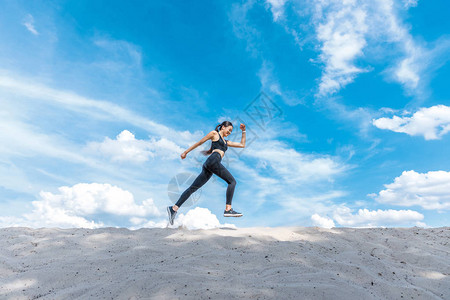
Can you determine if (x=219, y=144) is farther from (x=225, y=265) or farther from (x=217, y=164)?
(x=225, y=265)

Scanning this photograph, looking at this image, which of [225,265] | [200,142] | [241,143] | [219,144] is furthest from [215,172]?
[225,265]

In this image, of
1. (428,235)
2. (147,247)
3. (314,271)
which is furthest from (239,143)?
(428,235)

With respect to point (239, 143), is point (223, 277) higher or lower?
lower

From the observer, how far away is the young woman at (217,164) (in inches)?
256

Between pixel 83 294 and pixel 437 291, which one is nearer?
pixel 83 294

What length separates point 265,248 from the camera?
191 inches

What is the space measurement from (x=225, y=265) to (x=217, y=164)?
267cm

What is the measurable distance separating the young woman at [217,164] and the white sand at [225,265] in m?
0.67

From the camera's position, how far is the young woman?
650cm

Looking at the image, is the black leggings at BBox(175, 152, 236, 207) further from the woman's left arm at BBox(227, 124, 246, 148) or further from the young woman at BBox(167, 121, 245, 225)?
the woman's left arm at BBox(227, 124, 246, 148)

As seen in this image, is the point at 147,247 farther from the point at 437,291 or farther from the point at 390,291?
the point at 437,291

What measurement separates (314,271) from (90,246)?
3985 millimetres

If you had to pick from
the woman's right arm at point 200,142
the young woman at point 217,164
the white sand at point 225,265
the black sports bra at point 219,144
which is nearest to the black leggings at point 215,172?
the young woman at point 217,164

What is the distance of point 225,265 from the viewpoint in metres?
4.14
